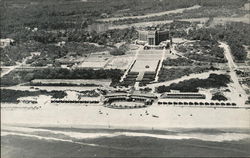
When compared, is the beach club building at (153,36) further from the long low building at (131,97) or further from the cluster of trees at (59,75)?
the long low building at (131,97)

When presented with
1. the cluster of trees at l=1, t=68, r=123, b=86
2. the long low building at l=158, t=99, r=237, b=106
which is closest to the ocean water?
the long low building at l=158, t=99, r=237, b=106

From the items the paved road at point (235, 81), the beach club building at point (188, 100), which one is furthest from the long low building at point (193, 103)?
the paved road at point (235, 81)

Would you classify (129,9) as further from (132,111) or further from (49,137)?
(49,137)

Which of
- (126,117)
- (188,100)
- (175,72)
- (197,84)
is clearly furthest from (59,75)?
(197,84)

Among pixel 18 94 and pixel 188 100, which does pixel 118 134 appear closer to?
pixel 188 100

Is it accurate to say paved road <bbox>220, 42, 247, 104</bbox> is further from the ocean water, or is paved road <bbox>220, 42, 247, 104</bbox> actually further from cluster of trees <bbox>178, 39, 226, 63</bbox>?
the ocean water
